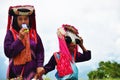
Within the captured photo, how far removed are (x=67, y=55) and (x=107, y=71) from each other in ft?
9.30

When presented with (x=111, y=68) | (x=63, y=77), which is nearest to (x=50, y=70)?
(x=63, y=77)

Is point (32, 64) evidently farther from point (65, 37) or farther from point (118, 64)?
point (118, 64)

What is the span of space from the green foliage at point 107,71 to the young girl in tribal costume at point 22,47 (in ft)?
6.51

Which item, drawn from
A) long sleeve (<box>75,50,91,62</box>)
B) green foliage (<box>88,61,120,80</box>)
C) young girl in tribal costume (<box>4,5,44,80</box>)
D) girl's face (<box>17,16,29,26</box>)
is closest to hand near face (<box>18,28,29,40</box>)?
young girl in tribal costume (<box>4,5,44,80</box>)

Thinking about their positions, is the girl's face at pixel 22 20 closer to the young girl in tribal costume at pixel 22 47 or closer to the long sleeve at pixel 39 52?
the young girl in tribal costume at pixel 22 47

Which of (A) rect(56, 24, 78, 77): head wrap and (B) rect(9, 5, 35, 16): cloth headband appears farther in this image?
(A) rect(56, 24, 78, 77): head wrap

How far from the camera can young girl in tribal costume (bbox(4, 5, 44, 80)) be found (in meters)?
5.93

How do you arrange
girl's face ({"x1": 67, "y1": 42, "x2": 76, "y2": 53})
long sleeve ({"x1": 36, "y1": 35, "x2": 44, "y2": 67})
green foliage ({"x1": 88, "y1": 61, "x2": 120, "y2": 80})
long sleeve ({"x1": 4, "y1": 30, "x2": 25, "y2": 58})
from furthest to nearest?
green foliage ({"x1": 88, "y1": 61, "x2": 120, "y2": 80})
girl's face ({"x1": 67, "y1": 42, "x2": 76, "y2": 53})
long sleeve ({"x1": 36, "y1": 35, "x2": 44, "y2": 67})
long sleeve ({"x1": 4, "y1": 30, "x2": 25, "y2": 58})

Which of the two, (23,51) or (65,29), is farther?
(65,29)

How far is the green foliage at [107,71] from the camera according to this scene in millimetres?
8173

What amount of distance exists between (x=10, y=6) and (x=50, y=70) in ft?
2.69

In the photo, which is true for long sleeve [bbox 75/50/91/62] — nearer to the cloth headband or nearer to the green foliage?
the cloth headband

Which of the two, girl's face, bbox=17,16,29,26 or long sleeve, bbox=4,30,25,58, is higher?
girl's face, bbox=17,16,29,26

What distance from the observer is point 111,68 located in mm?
9148
